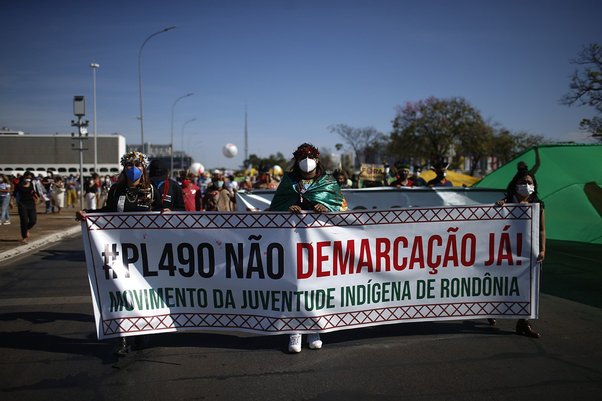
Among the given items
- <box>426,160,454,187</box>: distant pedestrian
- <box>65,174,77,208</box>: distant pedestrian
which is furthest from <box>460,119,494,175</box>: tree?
<box>426,160,454,187</box>: distant pedestrian

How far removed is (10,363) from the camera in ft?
13.6

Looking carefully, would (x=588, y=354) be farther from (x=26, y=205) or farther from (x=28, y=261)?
(x=26, y=205)

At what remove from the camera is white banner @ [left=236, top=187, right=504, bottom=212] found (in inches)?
390

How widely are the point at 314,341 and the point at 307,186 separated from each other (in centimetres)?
159

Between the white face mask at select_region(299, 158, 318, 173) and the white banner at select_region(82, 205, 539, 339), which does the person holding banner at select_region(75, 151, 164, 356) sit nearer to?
the white banner at select_region(82, 205, 539, 339)

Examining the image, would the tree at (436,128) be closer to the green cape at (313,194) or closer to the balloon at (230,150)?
the balloon at (230,150)

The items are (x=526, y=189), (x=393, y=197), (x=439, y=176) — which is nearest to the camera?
(x=526, y=189)

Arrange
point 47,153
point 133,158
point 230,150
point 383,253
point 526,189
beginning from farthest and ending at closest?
1. point 47,153
2. point 230,150
3. point 526,189
4. point 133,158
5. point 383,253

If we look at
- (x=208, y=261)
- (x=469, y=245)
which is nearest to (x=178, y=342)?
(x=208, y=261)

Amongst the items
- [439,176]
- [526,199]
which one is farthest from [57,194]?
[526,199]

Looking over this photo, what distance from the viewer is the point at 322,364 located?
13.4 ft

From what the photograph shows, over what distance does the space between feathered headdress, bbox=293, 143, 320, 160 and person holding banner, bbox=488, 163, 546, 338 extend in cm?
203

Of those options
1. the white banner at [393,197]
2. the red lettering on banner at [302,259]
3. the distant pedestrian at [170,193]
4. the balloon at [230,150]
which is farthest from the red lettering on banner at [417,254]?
the balloon at [230,150]

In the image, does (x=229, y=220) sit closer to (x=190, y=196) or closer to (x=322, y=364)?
(x=322, y=364)
